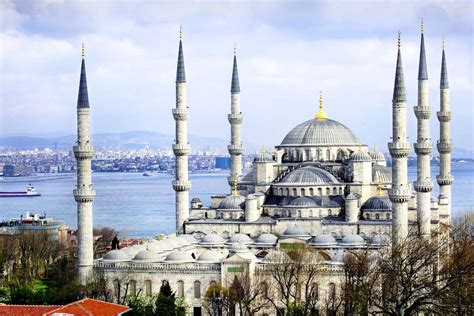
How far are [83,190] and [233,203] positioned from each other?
664cm

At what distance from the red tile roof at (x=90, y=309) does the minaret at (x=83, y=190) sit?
16.8 feet

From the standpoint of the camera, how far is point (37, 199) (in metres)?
108

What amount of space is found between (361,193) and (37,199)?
3104 inches

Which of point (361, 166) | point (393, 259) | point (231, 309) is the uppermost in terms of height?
point (361, 166)

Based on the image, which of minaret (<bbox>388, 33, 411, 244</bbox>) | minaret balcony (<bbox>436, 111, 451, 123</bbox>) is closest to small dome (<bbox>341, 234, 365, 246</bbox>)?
minaret (<bbox>388, 33, 411, 244</bbox>)

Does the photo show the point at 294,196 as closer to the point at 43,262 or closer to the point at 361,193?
the point at 361,193

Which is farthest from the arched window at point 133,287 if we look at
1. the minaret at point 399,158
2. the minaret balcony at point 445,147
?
the minaret balcony at point 445,147

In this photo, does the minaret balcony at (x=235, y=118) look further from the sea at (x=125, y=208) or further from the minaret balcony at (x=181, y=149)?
the sea at (x=125, y=208)

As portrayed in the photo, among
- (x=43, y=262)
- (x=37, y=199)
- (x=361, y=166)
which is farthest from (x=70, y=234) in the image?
(x=37, y=199)

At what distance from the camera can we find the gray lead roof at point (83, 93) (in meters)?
29.9

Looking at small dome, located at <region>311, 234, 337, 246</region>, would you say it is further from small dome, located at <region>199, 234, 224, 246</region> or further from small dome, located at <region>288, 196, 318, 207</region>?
small dome, located at <region>199, 234, 224, 246</region>

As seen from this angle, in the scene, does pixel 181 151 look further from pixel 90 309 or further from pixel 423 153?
pixel 90 309

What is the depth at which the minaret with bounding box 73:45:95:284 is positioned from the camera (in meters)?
29.2

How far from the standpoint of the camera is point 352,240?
1195 inches
